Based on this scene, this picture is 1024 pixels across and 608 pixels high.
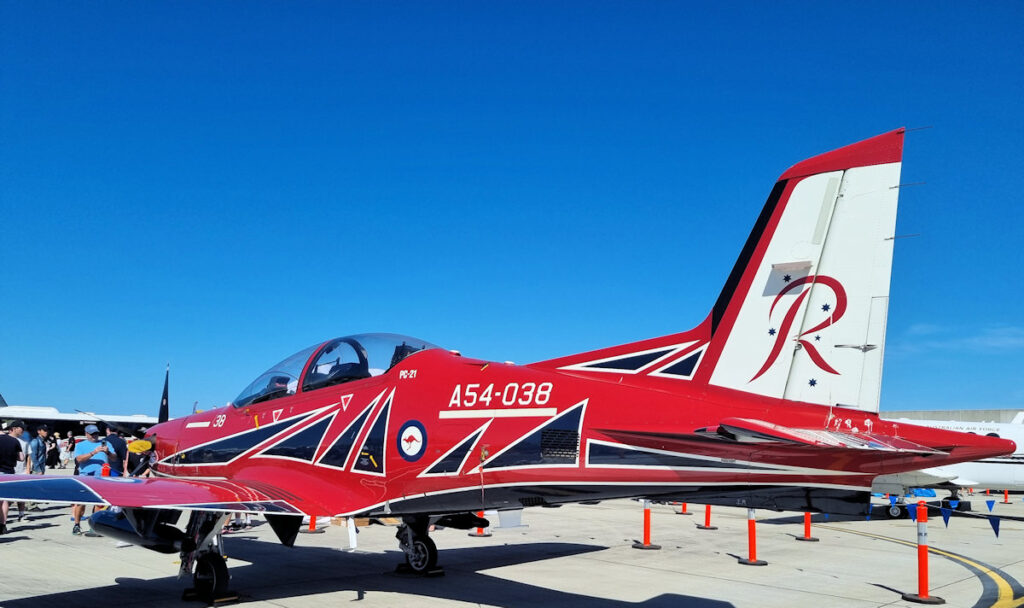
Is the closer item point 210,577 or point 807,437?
point 807,437

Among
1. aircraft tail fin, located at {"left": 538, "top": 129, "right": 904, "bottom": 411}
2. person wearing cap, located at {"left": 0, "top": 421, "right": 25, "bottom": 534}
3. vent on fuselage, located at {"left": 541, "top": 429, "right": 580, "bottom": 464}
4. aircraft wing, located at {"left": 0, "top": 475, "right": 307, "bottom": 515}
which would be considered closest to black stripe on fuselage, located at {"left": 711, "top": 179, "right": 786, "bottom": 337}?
aircraft tail fin, located at {"left": 538, "top": 129, "right": 904, "bottom": 411}

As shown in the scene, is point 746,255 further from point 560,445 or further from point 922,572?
point 922,572

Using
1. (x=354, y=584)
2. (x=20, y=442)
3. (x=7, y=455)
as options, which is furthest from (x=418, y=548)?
(x=20, y=442)

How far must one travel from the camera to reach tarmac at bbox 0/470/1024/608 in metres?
8.81

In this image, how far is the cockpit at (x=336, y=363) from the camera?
354 inches

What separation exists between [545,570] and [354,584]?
2.84 m

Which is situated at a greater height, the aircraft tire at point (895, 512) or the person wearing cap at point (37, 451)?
the person wearing cap at point (37, 451)

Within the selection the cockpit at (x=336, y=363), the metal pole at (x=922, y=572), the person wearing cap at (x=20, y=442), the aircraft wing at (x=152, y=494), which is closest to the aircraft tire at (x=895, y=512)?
the metal pole at (x=922, y=572)

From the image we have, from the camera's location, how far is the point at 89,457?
13.6 m

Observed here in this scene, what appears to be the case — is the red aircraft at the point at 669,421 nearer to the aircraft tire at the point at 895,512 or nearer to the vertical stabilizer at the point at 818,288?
the vertical stabilizer at the point at 818,288

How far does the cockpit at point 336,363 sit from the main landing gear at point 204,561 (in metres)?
1.81

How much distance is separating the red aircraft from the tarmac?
1312 mm

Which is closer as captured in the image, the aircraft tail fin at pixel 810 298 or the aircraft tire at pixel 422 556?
the aircraft tail fin at pixel 810 298

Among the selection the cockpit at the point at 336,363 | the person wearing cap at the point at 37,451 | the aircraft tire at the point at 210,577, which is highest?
the cockpit at the point at 336,363
